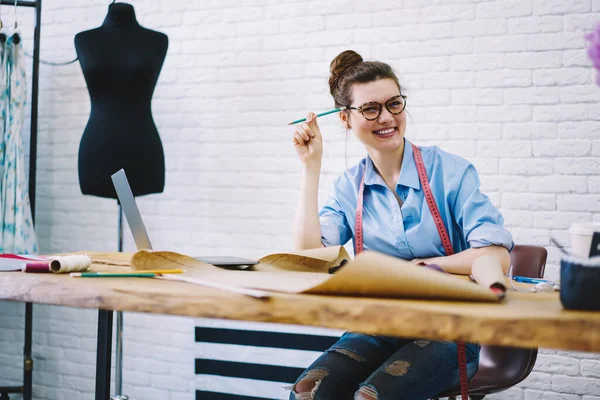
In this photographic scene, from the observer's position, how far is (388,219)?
65.6 inches

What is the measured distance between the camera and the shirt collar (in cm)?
166

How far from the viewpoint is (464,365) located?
1330mm

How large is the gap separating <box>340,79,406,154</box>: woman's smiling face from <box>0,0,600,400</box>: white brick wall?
982mm

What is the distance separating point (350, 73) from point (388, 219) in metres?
0.49

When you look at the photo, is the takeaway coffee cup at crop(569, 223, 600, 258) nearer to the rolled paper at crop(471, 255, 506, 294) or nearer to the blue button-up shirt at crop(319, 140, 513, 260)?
the rolled paper at crop(471, 255, 506, 294)

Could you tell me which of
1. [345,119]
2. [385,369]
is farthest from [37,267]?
[345,119]

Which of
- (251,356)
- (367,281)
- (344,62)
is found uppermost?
(344,62)

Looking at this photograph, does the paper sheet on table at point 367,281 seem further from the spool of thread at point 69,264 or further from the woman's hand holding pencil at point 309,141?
the woman's hand holding pencil at point 309,141

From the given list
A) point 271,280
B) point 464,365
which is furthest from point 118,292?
point 464,365

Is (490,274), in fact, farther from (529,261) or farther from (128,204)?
(529,261)

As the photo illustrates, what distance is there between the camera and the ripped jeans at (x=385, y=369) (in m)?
1.28

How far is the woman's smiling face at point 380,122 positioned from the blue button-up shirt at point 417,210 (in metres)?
0.06

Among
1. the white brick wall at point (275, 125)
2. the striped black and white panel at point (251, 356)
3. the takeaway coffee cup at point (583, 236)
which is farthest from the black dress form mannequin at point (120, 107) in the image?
the takeaway coffee cup at point (583, 236)

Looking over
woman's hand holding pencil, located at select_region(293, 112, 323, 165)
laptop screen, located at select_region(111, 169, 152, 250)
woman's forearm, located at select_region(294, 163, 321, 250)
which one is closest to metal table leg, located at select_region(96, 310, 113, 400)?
laptop screen, located at select_region(111, 169, 152, 250)
